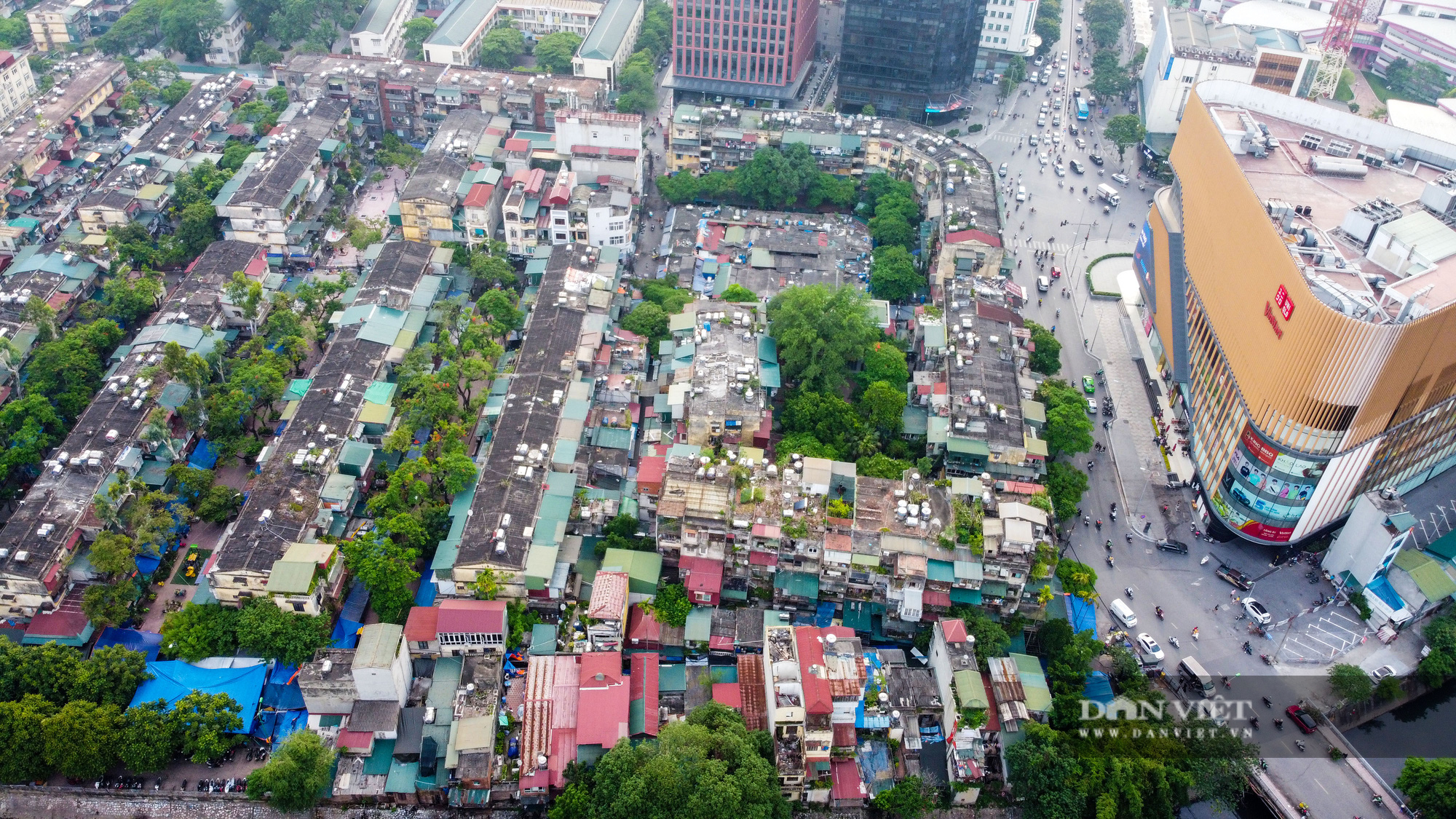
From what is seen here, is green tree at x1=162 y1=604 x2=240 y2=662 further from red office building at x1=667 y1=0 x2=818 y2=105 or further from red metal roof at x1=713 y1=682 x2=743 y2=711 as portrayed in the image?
red office building at x1=667 y1=0 x2=818 y2=105

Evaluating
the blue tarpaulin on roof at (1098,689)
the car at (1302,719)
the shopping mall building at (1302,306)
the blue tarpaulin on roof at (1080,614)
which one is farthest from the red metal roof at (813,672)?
the shopping mall building at (1302,306)

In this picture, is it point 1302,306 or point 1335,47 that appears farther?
point 1335,47

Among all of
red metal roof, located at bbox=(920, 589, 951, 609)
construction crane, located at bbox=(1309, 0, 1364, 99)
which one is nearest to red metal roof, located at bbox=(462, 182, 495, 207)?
red metal roof, located at bbox=(920, 589, 951, 609)

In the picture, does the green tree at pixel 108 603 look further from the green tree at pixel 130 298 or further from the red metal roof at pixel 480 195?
the red metal roof at pixel 480 195

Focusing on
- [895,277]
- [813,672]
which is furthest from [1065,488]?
[895,277]

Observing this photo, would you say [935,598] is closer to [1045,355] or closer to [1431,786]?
[1431,786]

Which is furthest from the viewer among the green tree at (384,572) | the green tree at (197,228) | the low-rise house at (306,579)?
the green tree at (197,228)
